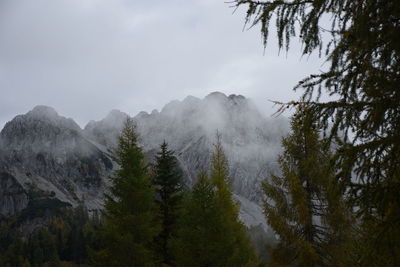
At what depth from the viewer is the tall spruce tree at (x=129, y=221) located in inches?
578

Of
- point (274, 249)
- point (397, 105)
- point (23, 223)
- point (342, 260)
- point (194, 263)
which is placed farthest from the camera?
point (23, 223)

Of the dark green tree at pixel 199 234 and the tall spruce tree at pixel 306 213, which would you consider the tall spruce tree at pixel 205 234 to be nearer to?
the dark green tree at pixel 199 234

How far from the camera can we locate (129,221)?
1488 centimetres

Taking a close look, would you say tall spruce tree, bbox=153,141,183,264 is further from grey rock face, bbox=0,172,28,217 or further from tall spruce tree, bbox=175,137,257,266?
grey rock face, bbox=0,172,28,217

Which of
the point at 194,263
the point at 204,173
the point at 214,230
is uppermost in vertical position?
the point at 204,173

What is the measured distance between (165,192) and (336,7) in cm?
1484

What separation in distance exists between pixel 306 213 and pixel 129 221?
7.32 metres

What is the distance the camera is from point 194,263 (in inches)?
561

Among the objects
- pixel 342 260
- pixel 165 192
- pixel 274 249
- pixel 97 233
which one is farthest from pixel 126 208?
pixel 342 260

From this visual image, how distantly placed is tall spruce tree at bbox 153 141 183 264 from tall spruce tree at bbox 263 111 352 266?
6580 mm

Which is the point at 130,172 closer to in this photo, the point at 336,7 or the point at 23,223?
the point at 336,7

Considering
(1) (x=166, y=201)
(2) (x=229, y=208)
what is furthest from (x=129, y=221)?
(2) (x=229, y=208)

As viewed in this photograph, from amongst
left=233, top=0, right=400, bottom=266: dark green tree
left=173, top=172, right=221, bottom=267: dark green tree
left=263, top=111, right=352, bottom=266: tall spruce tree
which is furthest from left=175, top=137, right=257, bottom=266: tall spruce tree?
left=233, top=0, right=400, bottom=266: dark green tree

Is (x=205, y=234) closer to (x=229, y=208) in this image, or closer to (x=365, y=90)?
(x=229, y=208)
